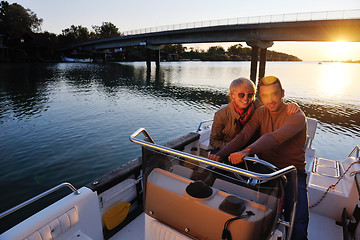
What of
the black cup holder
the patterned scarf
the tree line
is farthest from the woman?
the tree line

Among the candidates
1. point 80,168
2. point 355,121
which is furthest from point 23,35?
point 355,121

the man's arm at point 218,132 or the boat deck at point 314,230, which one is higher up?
the man's arm at point 218,132

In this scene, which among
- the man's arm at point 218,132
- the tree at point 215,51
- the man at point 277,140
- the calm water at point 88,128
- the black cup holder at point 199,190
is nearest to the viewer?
the black cup holder at point 199,190

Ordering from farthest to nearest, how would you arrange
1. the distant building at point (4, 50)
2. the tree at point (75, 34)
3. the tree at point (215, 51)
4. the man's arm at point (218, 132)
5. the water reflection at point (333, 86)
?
the tree at point (215, 51)
the tree at point (75, 34)
the distant building at point (4, 50)
the water reflection at point (333, 86)
the man's arm at point (218, 132)

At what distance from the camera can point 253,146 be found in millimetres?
2502

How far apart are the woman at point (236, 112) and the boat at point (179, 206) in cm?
72

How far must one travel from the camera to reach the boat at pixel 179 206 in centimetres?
165

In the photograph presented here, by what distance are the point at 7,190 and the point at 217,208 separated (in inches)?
290

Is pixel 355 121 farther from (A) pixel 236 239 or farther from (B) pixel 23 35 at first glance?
(B) pixel 23 35

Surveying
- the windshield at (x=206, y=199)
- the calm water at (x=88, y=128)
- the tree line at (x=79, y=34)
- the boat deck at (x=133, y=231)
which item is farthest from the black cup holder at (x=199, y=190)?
the tree line at (x=79, y=34)

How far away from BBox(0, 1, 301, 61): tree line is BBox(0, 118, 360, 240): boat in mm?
58382

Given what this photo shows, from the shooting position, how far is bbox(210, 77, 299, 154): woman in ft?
9.58

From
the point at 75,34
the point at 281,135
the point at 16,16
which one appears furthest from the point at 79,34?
the point at 281,135

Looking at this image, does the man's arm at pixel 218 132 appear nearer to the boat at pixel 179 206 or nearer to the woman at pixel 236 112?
the woman at pixel 236 112
